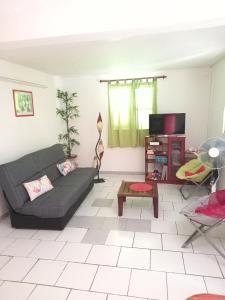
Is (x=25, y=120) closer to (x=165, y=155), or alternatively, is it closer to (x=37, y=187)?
(x=37, y=187)

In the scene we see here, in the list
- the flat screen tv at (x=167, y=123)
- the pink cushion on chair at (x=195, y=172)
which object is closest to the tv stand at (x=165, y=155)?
the flat screen tv at (x=167, y=123)

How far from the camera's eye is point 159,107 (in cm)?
463

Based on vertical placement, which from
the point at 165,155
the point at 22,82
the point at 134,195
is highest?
the point at 22,82

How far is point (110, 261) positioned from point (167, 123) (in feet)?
9.61

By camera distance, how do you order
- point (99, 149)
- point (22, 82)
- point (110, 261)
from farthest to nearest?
1. point (99, 149)
2. point (22, 82)
3. point (110, 261)

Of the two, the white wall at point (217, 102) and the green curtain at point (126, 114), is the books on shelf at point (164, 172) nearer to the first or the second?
the green curtain at point (126, 114)

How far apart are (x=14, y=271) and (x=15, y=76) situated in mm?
2701

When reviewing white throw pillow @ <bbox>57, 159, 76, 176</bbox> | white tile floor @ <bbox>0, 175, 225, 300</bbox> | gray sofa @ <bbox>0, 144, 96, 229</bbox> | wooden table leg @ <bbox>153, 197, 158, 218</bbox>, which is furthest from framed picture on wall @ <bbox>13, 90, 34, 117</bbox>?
wooden table leg @ <bbox>153, 197, 158, 218</bbox>

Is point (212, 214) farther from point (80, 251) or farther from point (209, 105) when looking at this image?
point (209, 105)

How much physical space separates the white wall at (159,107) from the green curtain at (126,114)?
15cm

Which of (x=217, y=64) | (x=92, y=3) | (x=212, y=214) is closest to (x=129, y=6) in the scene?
(x=92, y=3)

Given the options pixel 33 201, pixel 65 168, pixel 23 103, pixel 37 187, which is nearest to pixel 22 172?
pixel 37 187

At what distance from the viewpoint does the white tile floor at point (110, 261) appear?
6.06 ft

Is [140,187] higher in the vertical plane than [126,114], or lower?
lower
